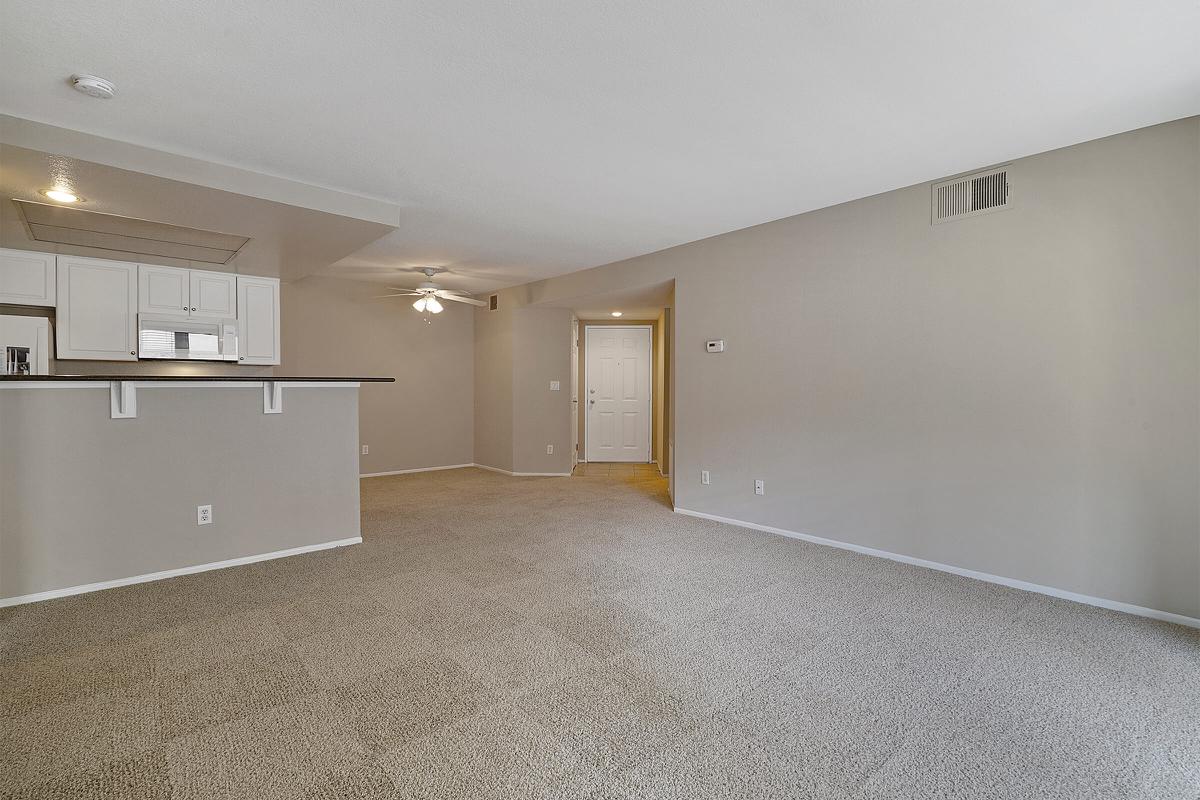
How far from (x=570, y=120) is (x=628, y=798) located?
2.89 meters

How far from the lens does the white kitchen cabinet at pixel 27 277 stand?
4.43 m

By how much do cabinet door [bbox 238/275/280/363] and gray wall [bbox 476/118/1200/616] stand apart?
4.71 m

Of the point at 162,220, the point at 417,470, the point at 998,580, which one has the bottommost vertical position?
the point at 998,580

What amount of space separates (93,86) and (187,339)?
350 centimetres

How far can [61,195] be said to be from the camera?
337 centimetres

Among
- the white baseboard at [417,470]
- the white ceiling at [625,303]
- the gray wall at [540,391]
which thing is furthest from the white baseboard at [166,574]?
the white ceiling at [625,303]

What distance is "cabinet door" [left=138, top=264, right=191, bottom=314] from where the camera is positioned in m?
5.02

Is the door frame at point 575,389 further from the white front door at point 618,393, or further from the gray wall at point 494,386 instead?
the gray wall at point 494,386

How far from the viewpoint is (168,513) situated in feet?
11.3

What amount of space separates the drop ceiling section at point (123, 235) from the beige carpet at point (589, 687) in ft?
8.69

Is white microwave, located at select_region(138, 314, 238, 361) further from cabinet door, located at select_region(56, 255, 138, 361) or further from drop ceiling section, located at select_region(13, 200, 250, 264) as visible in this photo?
drop ceiling section, located at select_region(13, 200, 250, 264)

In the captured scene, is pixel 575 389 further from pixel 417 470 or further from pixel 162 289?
pixel 162 289

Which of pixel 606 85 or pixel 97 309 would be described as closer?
pixel 606 85

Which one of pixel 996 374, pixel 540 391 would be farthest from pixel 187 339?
pixel 996 374
